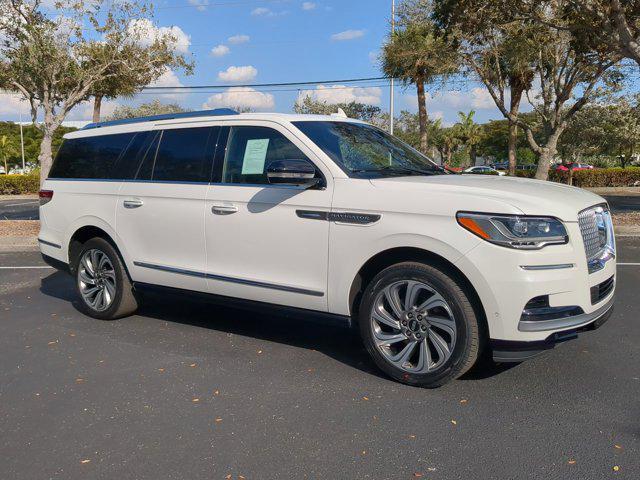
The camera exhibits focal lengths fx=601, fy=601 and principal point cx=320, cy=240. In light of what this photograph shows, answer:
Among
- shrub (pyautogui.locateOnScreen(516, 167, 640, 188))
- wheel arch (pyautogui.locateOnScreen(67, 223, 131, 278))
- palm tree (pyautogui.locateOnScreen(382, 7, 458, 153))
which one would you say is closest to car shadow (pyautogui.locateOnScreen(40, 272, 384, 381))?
wheel arch (pyautogui.locateOnScreen(67, 223, 131, 278))

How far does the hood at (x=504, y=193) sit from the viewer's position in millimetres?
3713

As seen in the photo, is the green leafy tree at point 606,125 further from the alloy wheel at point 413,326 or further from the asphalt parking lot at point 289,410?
the alloy wheel at point 413,326

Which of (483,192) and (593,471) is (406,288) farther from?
(593,471)

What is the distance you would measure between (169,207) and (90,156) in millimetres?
1467

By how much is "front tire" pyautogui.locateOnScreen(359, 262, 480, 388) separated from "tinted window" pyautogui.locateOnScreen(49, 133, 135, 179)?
3115mm

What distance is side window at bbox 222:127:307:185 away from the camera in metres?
4.71

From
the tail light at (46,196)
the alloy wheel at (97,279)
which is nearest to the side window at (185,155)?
the alloy wheel at (97,279)

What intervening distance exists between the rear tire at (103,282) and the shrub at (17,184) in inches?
1305

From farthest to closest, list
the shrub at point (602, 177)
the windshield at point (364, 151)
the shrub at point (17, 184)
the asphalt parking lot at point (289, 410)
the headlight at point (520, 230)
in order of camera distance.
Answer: the shrub at point (602, 177)
the shrub at point (17, 184)
the windshield at point (364, 151)
the headlight at point (520, 230)
the asphalt parking lot at point (289, 410)

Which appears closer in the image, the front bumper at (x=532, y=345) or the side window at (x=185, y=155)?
the front bumper at (x=532, y=345)

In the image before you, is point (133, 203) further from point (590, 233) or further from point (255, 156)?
point (590, 233)

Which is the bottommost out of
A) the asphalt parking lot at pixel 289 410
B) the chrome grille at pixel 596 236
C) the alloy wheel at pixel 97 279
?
the asphalt parking lot at pixel 289 410

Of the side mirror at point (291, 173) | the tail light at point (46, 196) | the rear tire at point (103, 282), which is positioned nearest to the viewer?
the side mirror at point (291, 173)

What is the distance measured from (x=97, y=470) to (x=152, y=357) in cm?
182
